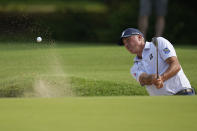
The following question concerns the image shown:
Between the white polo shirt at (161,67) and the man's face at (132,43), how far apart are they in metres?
0.09

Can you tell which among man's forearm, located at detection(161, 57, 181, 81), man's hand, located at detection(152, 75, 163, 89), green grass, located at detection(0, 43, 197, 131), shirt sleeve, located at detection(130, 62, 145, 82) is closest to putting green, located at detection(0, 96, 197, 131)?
green grass, located at detection(0, 43, 197, 131)

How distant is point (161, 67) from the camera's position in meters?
5.30

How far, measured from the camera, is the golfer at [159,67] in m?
5.07

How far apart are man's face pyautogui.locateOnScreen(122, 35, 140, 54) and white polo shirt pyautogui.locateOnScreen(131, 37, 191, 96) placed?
9 cm

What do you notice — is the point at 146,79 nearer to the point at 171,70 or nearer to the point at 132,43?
the point at 171,70

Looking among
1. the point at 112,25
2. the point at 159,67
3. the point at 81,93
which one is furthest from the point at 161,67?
the point at 112,25

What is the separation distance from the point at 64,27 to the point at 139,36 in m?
11.9

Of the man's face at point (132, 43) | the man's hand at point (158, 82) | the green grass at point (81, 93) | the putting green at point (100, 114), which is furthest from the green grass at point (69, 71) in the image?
the putting green at point (100, 114)

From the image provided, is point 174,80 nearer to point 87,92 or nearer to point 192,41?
point 87,92

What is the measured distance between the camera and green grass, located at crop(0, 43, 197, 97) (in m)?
7.20

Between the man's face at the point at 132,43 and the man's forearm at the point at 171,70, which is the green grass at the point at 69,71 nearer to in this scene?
the man's face at the point at 132,43

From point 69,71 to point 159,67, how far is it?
311cm

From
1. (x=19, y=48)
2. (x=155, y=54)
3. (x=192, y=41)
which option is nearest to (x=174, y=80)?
(x=155, y=54)

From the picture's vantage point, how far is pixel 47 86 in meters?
7.37
